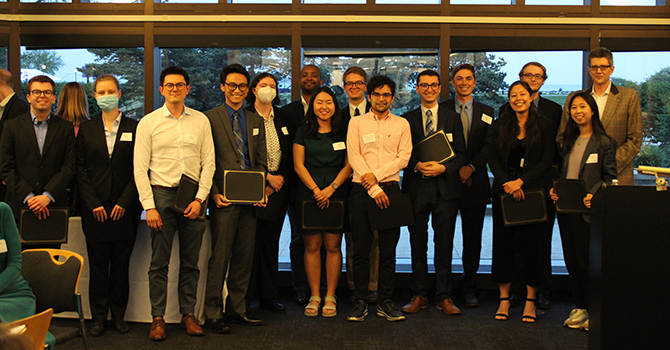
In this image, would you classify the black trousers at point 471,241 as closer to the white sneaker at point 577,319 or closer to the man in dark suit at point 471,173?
the man in dark suit at point 471,173

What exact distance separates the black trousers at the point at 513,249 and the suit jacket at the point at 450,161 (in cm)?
35

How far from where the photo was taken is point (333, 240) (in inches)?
165

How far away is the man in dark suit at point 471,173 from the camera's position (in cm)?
434

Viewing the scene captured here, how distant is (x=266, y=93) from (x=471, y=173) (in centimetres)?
171

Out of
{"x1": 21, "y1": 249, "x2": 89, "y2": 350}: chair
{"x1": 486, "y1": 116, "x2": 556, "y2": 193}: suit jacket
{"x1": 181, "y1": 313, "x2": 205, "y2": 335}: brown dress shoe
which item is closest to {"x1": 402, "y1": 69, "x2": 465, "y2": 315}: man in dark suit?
{"x1": 486, "y1": 116, "x2": 556, "y2": 193}: suit jacket

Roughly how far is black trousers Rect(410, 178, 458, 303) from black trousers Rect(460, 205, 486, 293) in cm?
22

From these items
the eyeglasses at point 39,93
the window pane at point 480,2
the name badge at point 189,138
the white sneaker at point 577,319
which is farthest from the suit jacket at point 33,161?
the white sneaker at point 577,319

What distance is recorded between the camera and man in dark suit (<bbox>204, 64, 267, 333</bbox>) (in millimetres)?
3900

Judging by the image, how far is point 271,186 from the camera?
4109mm

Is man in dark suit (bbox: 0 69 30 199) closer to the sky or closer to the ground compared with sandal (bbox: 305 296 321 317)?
closer to the sky

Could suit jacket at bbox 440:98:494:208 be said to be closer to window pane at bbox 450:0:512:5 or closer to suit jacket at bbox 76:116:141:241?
window pane at bbox 450:0:512:5

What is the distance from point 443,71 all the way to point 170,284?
9.59ft

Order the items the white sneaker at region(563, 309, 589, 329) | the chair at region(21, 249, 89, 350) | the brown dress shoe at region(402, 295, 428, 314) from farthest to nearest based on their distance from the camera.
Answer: the brown dress shoe at region(402, 295, 428, 314)
the white sneaker at region(563, 309, 589, 329)
the chair at region(21, 249, 89, 350)

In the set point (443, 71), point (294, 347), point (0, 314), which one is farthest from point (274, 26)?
point (0, 314)
